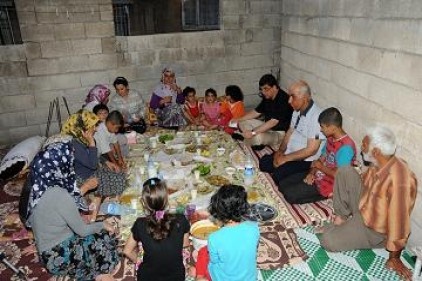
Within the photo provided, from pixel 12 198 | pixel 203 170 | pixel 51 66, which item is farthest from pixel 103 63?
pixel 203 170

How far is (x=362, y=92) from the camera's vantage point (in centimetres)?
459

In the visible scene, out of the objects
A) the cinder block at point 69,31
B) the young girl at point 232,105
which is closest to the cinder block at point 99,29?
the cinder block at point 69,31

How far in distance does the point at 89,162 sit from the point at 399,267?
372 centimetres

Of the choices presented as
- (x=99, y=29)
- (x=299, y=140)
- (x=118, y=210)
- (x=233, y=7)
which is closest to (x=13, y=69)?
(x=99, y=29)

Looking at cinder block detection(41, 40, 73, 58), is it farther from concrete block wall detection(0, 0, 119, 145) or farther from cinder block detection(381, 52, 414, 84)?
cinder block detection(381, 52, 414, 84)

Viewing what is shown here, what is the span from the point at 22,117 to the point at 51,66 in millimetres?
1223

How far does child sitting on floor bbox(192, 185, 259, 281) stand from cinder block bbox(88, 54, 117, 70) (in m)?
5.61

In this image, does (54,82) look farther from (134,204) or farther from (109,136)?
(134,204)

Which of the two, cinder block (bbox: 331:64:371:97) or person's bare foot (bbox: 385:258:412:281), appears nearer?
person's bare foot (bbox: 385:258:412:281)

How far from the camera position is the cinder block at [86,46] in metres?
6.98

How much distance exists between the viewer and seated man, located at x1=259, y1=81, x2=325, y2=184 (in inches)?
186

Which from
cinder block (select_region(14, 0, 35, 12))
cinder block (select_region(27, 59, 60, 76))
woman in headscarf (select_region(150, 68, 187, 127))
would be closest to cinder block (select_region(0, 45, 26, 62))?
cinder block (select_region(27, 59, 60, 76))

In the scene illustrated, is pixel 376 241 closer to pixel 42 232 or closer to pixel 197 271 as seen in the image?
pixel 197 271

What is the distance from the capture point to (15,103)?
6.96 meters
